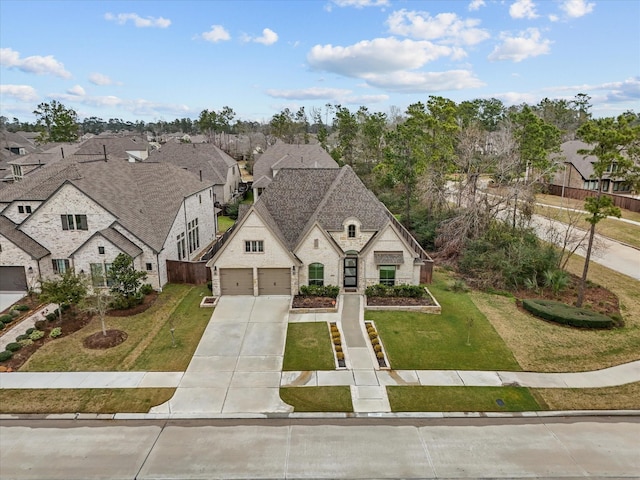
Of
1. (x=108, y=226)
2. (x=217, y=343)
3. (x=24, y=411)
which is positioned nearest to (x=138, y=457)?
(x=24, y=411)

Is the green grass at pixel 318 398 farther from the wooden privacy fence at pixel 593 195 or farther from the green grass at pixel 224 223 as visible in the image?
the wooden privacy fence at pixel 593 195

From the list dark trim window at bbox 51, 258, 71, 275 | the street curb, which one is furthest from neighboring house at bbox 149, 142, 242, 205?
the street curb

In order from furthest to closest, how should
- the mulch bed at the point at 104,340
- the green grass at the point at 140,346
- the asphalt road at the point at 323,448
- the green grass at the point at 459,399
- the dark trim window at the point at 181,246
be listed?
the dark trim window at the point at 181,246, the mulch bed at the point at 104,340, the green grass at the point at 140,346, the green grass at the point at 459,399, the asphalt road at the point at 323,448

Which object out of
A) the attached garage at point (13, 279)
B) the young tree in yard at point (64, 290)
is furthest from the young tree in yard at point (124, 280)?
the attached garage at point (13, 279)

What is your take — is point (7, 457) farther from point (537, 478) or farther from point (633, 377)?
point (633, 377)

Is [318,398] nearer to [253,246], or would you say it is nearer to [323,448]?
[323,448]

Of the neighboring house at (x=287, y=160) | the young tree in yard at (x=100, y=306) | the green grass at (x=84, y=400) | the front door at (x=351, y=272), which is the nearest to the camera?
the green grass at (x=84, y=400)

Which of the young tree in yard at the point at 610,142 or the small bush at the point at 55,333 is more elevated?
the young tree in yard at the point at 610,142
